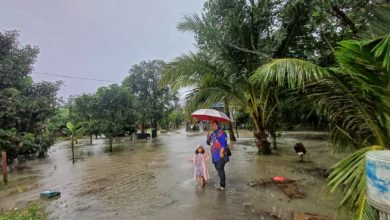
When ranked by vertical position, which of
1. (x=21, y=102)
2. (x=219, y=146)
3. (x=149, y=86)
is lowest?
(x=219, y=146)

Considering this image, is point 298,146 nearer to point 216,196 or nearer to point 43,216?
point 216,196

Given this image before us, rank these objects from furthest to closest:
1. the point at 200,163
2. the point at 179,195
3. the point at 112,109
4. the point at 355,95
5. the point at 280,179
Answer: the point at 112,109 → the point at 280,179 → the point at 200,163 → the point at 179,195 → the point at 355,95

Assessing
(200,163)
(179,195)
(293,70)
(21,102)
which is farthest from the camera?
(21,102)

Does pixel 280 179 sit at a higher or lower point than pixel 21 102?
lower

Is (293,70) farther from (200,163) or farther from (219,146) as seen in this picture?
(200,163)

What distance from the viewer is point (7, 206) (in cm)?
592

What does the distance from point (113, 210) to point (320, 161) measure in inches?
276

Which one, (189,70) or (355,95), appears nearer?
(355,95)

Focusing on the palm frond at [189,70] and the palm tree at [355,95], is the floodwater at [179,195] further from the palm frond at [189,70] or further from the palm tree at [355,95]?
the palm frond at [189,70]

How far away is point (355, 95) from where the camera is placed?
348cm

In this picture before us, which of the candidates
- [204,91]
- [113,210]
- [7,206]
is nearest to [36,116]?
[7,206]

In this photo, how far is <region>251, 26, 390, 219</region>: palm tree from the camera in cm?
274

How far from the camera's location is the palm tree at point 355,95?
108 inches

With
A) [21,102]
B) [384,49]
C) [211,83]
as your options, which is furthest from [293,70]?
[21,102]
